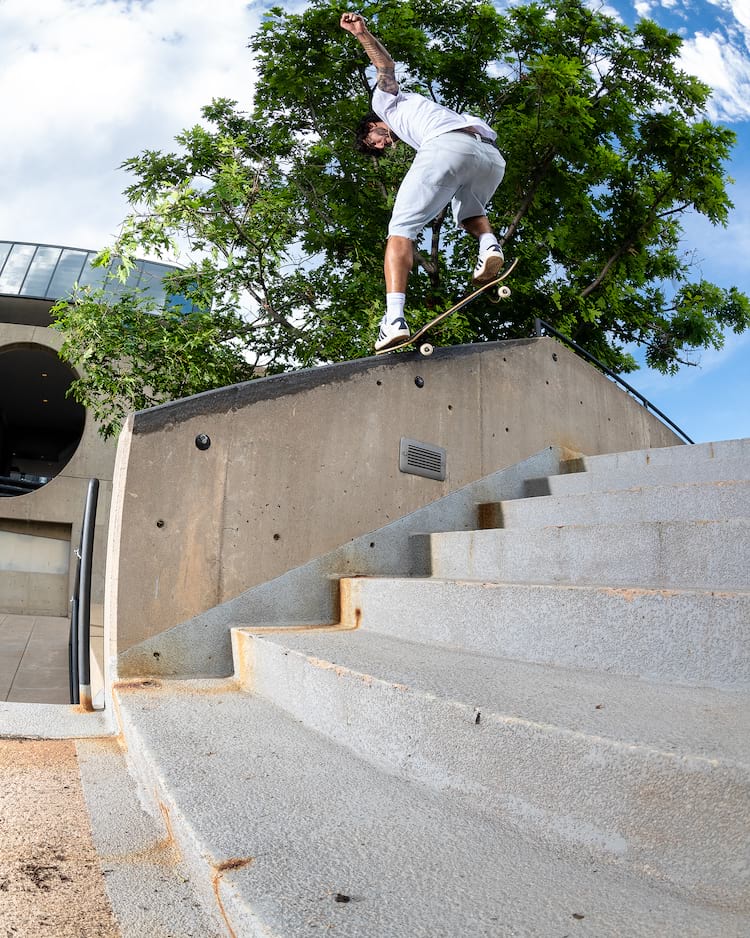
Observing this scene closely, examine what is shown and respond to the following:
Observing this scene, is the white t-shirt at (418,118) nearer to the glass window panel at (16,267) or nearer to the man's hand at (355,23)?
the man's hand at (355,23)

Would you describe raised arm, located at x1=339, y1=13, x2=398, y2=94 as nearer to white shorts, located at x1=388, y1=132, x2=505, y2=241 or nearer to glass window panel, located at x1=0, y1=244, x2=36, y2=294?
white shorts, located at x1=388, y1=132, x2=505, y2=241

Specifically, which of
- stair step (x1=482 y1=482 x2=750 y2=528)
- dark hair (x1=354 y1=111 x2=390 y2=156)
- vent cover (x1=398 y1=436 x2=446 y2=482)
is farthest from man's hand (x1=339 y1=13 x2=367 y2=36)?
stair step (x1=482 y1=482 x2=750 y2=528)

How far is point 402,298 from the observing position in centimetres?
423

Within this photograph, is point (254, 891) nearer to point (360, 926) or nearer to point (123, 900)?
point (360, 926)

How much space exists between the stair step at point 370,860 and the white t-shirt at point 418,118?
3.75 metres

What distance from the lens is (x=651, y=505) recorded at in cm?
318

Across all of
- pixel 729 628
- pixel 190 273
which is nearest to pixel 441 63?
pixel 190 273

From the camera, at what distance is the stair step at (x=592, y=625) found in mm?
1837

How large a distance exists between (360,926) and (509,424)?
4050 mm

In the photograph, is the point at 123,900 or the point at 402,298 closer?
the point at 123,900

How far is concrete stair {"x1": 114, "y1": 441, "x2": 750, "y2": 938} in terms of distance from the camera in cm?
119

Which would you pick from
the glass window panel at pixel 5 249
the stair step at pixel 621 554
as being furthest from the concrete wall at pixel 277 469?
the glass window panel at pixel 5 249

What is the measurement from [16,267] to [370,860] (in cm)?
2302

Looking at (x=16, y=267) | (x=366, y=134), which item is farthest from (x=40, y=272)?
(x=366, y=134)
